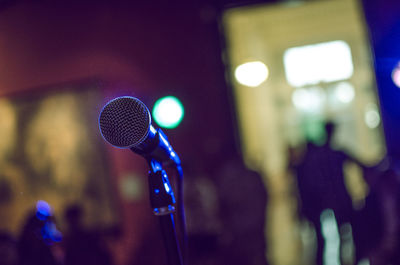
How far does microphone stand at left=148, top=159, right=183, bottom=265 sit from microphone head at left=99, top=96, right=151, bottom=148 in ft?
0.62

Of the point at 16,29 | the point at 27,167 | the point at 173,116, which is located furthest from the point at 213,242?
the point at 16,29

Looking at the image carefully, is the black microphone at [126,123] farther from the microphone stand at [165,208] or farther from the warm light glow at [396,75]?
the warm light glow at [396,75]

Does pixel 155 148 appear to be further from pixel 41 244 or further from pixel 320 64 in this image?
pixel 320 64

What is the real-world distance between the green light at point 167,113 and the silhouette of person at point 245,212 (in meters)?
0.88

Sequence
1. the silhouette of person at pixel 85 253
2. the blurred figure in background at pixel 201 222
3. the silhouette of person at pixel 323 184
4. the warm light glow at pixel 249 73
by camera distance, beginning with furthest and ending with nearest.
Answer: the warm light glow at pixel 249 73 < the blurred figure in background at pixel 201 222 < the silhouette of person at pixel 323 184 < the silhouette of person at pixel 85 253

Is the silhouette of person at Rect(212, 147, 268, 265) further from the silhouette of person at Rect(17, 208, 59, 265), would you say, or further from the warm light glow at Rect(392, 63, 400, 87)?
the warm light glow at Rect(392, 63, 400, 87)

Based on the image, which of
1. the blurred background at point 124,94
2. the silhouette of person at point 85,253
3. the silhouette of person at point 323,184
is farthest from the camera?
the blurred background at point 124,94

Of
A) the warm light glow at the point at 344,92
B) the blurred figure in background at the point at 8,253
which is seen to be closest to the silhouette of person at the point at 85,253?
the blurred figure in background at the point at 8,253

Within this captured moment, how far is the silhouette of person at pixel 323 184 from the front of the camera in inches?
171

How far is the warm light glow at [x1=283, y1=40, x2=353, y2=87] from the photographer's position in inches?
356

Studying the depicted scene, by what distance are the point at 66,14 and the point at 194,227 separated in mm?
3376

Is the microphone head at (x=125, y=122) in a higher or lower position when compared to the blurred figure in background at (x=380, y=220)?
higher

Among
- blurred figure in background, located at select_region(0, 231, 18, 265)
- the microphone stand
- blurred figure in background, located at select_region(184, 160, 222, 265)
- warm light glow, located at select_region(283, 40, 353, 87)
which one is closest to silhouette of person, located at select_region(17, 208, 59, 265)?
blurred figure in background, located at select_region(0, 231, 18, 265)

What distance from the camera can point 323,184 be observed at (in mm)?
4398
